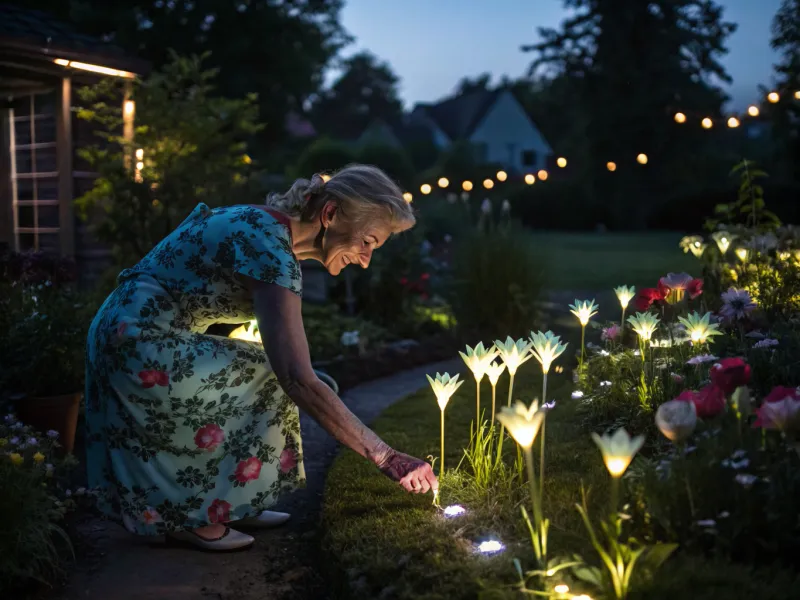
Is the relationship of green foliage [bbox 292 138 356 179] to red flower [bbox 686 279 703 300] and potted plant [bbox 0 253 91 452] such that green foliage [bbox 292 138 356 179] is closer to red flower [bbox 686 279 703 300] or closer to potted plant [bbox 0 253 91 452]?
potted plant [bbox 0 253 91 452]

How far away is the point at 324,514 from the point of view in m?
3.11

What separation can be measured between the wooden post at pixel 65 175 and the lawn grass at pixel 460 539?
17.8ft

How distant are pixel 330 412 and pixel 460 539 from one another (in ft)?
1.83

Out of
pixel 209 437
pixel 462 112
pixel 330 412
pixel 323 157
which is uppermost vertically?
pixel 462 112

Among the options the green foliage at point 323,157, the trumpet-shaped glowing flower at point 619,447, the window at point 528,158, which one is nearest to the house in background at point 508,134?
the window at point 528,158

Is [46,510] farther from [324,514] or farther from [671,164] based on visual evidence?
[671,164]

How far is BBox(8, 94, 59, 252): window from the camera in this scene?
8500 mm

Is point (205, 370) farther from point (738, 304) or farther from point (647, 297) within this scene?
point (738, 304)

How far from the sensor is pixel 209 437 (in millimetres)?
2910

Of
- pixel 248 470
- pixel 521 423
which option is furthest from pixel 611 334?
pixel 521 423

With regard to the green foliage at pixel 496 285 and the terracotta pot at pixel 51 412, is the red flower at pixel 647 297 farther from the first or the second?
the green foliage at pixel 496 285

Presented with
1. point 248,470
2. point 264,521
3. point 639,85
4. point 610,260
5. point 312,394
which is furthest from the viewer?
point 639,85

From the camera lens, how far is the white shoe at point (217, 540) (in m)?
3.03

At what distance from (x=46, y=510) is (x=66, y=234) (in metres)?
6.00
